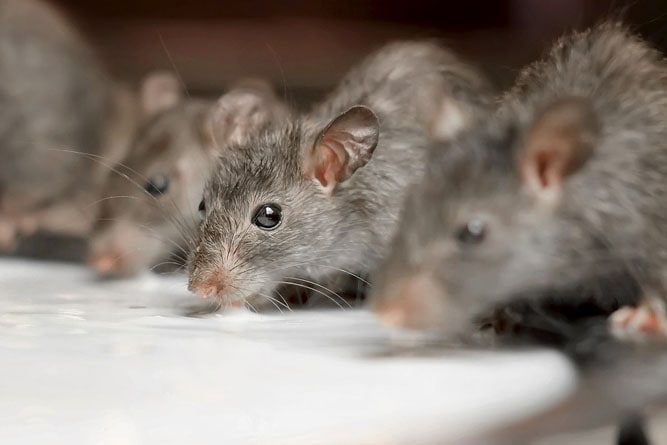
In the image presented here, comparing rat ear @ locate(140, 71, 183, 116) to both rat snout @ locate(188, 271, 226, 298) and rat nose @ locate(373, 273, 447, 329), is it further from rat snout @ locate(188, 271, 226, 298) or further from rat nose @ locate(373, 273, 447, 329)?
rat nose @ locate(373, 273, 447, 329)

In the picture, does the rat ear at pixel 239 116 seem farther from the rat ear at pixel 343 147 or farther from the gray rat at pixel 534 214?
the gray rat at pixel 534 214

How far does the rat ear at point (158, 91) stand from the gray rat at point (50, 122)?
7.0 inches

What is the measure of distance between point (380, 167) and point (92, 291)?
872 mm

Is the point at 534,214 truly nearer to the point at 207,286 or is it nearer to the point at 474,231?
the point at 474,231

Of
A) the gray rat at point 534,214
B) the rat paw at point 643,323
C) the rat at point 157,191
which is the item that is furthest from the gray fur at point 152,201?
the rat paw at point 643,323

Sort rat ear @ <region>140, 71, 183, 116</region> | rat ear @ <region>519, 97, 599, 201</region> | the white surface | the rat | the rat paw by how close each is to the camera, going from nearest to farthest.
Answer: the white surface
rat ear @ <region>519, 97, 599, 201</region>
the rat paw
the rat
rat ear @ <region>140, 71, 183, 116</region>

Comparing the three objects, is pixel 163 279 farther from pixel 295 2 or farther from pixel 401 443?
pixel 401 443

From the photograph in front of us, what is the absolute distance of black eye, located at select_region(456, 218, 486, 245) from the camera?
1629 mm

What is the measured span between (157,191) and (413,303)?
1.35 meters

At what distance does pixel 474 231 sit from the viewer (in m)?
1.63

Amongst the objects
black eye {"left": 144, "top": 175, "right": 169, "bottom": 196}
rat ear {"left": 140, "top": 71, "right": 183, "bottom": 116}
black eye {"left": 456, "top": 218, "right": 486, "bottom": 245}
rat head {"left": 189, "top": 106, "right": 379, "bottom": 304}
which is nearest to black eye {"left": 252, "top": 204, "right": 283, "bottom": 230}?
rat head {"left": 189, "top": 106, "right": 379, "bottom": 304}

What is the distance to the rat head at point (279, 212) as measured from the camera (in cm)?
205

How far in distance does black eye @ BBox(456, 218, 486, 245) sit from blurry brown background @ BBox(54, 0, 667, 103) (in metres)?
1.47

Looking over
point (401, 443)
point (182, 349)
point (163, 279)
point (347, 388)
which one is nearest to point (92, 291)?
point (163, 279)
